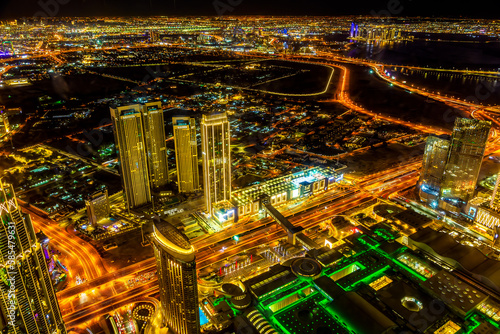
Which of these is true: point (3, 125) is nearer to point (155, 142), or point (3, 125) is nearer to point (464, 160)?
point (155, 142)

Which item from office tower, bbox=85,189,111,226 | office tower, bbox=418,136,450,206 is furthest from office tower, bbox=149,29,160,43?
office tower, bbox=418,136,450,206

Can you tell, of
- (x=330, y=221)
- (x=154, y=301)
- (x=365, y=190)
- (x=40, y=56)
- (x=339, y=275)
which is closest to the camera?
(x=154, y=301)

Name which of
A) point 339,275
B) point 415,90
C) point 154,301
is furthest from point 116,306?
point 415,90

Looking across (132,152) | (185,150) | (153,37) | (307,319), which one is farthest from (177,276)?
(153,37)

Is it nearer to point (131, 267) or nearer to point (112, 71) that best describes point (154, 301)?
point (131, 267)

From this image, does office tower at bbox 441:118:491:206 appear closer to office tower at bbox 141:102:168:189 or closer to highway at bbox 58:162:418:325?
highway at bbox 58:162:418:325

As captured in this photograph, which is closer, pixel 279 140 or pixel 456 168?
pixel 456 168
